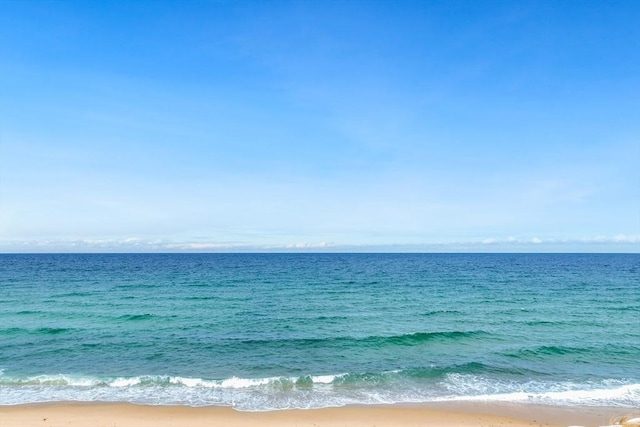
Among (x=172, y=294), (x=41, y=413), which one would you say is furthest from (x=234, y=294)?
(x=41, y=413)

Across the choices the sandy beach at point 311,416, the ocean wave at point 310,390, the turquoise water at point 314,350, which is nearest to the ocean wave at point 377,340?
the turquoise water at point 314,350

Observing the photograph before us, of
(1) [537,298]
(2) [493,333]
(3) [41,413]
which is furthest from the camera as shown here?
(1) [537,298]

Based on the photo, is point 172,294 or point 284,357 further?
point 172,294

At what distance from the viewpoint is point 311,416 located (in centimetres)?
1348

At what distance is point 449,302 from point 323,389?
2271 centimetres

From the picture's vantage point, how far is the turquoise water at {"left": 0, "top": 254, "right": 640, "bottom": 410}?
1559 cm

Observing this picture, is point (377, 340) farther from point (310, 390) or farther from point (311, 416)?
point (311, 416)

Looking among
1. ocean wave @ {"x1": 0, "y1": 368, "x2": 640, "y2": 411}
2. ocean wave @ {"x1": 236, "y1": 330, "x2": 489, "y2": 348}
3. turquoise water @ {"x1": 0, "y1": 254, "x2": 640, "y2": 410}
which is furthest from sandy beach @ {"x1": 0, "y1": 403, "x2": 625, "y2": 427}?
ocean wave @ {"x1": 236, "y1": 330, "x2": 489, "y2": 348}

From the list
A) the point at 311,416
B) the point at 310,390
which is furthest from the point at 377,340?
the point at 311,416

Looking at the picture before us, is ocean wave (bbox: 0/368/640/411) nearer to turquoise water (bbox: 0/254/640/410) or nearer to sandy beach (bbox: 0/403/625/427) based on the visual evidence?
turquoise water (bbox: 0/254/640/410)

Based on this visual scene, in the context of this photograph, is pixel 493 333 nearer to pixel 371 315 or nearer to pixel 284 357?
pixel 371 315

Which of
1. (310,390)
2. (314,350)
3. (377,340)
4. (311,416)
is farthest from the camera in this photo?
(377,340)

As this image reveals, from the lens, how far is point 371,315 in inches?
1150

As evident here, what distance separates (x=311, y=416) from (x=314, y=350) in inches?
278
